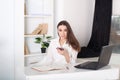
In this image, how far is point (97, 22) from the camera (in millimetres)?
4746

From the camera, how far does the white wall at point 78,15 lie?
453cm

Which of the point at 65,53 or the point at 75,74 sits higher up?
the point at 65,53

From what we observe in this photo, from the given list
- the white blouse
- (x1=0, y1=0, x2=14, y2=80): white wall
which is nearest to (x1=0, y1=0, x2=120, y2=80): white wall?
(x1=0, y1=0, x2=14, y2=80): white wall

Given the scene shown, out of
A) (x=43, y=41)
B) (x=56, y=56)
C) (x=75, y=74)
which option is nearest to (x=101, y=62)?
(x=75, y=74)

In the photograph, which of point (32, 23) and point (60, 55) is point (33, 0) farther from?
point (60, 55)

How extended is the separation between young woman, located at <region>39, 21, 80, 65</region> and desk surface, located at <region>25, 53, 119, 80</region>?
0.40 metres

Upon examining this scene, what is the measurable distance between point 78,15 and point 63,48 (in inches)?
75.4

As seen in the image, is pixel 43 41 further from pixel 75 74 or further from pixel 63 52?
pixel 75 74

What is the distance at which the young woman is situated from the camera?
2.96 meters

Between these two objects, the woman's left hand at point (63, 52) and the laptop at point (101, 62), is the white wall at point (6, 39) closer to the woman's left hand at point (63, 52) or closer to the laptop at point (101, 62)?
the woman's left hand at point (63, 52)

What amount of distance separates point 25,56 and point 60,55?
4.49ft

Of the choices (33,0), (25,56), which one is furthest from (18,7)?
(25,56)

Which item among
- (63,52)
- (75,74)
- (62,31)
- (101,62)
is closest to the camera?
(75,74)

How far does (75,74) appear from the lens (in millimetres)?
2422
